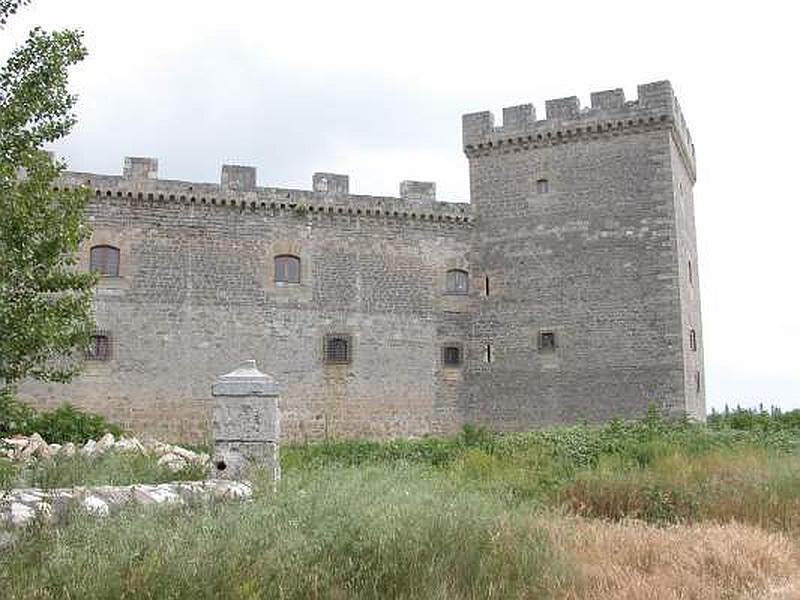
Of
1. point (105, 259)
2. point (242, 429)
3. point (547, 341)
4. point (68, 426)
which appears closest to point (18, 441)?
point (68, 426)

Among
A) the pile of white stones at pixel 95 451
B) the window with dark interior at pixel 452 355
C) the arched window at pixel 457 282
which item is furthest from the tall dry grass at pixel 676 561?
the arched window at pixel 457 282

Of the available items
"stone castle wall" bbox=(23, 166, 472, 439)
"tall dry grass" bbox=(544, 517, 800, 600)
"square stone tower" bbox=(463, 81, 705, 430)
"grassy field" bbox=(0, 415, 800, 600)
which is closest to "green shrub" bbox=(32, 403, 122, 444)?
"stone castle wall" bbox=(23, 166, 472, 439)

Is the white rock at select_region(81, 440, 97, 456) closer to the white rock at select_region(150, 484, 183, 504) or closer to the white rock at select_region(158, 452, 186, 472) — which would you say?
the white rock at select_region(158, 452, 186, 472)

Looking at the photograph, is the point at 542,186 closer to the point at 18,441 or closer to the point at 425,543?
the point at 18,441

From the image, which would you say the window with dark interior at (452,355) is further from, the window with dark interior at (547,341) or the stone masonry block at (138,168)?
the stone masonry block at (138,168)

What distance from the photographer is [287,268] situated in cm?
2298

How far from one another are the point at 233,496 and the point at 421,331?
15245 mm

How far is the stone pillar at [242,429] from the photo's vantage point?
380 inches

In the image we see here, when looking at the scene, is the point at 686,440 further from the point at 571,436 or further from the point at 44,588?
the point at 44,588

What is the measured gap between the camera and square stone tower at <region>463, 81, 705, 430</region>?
72.6 feet

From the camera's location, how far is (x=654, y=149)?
2281cm

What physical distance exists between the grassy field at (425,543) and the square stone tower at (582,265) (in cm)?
1021

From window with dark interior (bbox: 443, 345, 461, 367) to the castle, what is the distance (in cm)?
4

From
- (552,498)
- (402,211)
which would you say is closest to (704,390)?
(402,211)
